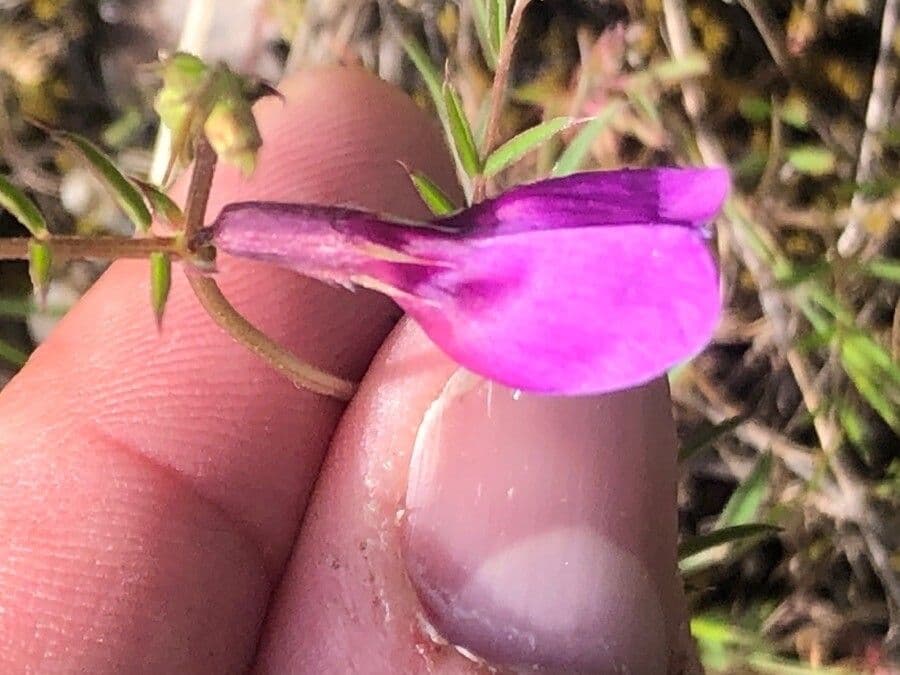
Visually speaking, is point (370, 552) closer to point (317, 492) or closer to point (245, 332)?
point (317, 492)

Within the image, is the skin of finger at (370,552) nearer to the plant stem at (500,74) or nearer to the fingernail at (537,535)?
the fingernail at (537,535)

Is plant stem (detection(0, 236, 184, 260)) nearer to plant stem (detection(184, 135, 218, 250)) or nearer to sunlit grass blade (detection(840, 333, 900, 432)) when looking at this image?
plant stem (detection(184, 135, 218, 250))

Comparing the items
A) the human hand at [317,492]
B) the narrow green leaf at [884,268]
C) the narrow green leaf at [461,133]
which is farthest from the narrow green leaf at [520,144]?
the narrow green leaf at [884,268]

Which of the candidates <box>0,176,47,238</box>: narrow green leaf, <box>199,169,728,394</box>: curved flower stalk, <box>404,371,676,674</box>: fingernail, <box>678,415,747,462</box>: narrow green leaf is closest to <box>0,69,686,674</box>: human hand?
<box>404,371,676,674</box>: fingernail

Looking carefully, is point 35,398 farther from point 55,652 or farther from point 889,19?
point 889,19

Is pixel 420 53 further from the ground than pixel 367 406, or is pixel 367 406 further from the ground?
pixel 420 53

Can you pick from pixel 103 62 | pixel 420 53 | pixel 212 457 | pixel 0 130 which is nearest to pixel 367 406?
pixel 212 457
